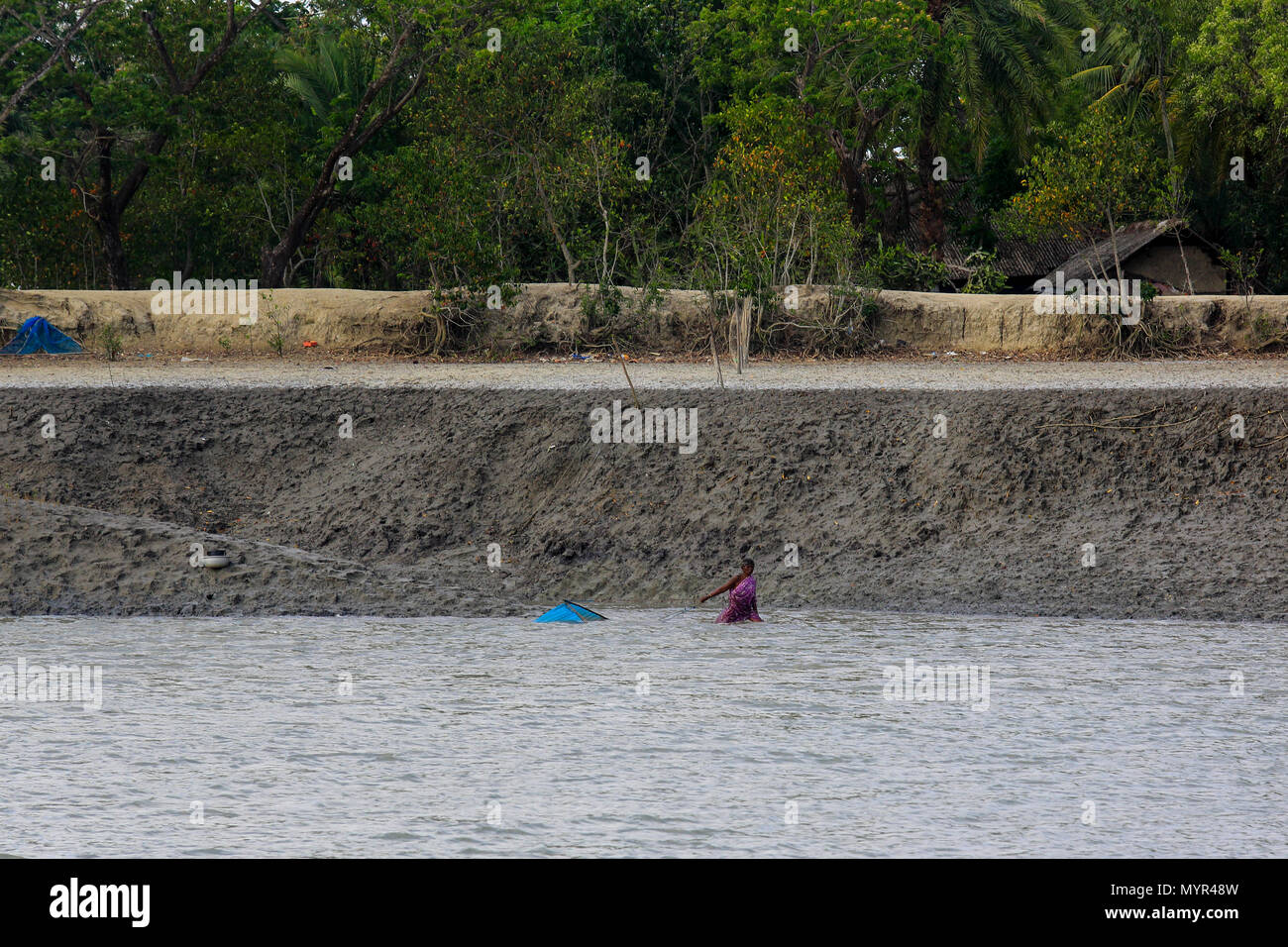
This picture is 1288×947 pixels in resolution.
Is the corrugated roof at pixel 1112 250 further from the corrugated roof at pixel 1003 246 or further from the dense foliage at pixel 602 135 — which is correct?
the dense foliage at pixel 602 135

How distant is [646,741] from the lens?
368 inches

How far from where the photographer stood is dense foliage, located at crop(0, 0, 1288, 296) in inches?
1049

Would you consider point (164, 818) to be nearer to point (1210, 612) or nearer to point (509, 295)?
point (1210, 612)

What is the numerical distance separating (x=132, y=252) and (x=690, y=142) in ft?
41.3

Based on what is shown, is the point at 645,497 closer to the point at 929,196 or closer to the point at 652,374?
the point at 652,374

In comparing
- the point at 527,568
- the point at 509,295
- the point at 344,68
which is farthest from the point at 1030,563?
the point at 344,68

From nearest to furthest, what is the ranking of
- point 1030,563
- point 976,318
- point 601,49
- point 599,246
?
point 1030,563 < point 976,318 < point 599,246 < point 601,49

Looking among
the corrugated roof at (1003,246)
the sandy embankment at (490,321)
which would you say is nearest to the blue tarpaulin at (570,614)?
the sandy embankment at (490,321)

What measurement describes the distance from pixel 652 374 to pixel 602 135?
26.5ft

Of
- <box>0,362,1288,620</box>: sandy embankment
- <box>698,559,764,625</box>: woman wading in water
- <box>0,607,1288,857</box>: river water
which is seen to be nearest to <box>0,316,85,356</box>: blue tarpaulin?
<box>0,362,1288,620</box>: sandy embankment

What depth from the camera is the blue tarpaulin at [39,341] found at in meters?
24.2

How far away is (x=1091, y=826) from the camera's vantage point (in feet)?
24.4

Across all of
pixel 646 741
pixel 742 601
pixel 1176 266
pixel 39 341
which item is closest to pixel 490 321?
pixel 39 341

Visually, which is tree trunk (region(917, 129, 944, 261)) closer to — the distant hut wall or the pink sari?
the distant hut wall
